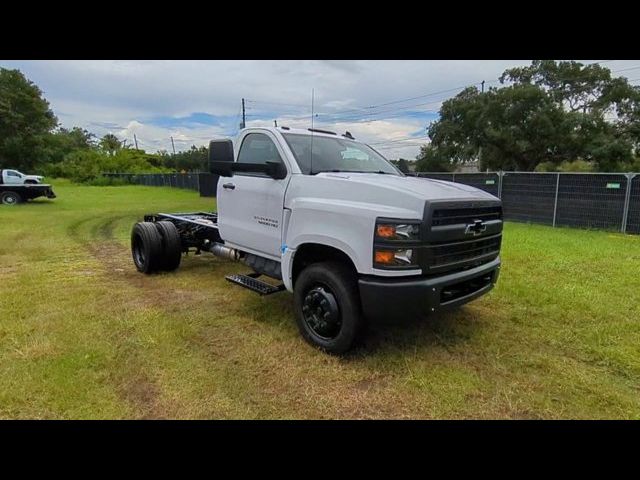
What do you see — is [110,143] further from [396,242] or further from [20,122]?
[396,242]

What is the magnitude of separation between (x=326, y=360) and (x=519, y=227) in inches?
428

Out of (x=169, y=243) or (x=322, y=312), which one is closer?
(x=322, y=312)

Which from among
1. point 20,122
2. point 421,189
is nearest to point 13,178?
point 20,122

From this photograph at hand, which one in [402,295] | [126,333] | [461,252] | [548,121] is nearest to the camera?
[402,295]

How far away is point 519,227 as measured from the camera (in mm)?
12430

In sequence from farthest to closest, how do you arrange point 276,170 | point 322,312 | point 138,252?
point 138,252 < point 276,170 < point 322,312

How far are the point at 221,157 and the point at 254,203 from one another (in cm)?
60

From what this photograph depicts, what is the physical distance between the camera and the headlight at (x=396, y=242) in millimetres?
3066

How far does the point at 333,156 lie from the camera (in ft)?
14.3

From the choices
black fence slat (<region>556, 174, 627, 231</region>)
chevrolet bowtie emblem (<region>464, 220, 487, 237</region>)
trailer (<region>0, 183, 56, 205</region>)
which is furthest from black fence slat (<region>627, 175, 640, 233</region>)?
trailer (<region>0, 183, 56, 205</region>)

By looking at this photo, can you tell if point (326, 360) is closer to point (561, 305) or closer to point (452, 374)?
point (452, 374)
